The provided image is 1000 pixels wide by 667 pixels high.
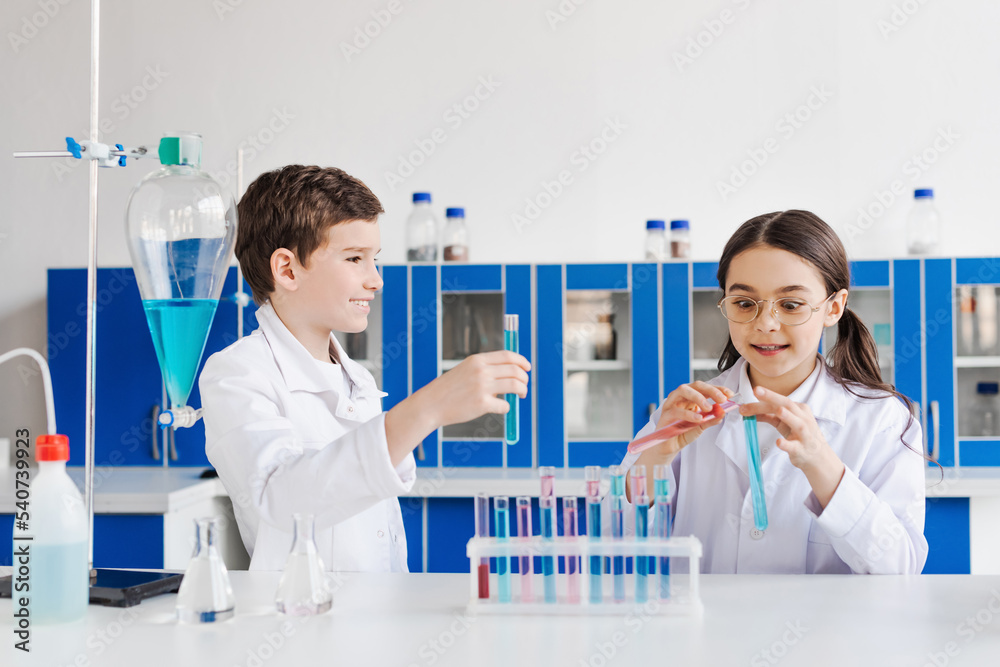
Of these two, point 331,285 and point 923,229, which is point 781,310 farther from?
point 923,229

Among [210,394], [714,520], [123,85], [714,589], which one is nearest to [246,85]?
[123,85]

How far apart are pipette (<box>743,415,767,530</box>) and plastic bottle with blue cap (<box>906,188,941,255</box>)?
8.10 feet

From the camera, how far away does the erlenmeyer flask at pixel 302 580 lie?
3.43 ft

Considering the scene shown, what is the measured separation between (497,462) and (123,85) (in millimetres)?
2367

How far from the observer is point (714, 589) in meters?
1.15

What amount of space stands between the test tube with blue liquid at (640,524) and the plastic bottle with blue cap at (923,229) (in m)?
2.72

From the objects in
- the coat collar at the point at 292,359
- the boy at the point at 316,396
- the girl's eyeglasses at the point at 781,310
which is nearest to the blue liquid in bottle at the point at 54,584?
the boy at the point at 316,396

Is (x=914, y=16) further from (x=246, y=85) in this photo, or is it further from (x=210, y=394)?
(x=210, y=394)

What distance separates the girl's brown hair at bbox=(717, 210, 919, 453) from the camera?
1.53 metres

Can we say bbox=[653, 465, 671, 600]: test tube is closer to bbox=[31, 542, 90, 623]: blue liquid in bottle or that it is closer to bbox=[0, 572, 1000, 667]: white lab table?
bbox=[0, 572, 1000, 667]: white lab table

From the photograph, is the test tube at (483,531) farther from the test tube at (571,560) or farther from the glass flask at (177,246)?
the glass flask at (177,246)

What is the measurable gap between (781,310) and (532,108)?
2313 mm

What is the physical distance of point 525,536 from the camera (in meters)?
1.09

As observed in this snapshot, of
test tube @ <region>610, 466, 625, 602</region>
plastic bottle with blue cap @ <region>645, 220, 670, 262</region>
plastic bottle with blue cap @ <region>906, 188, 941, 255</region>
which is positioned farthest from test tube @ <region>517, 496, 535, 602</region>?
plastic bottle with blue cap @ <region>906, 188, 941, 255</region>
